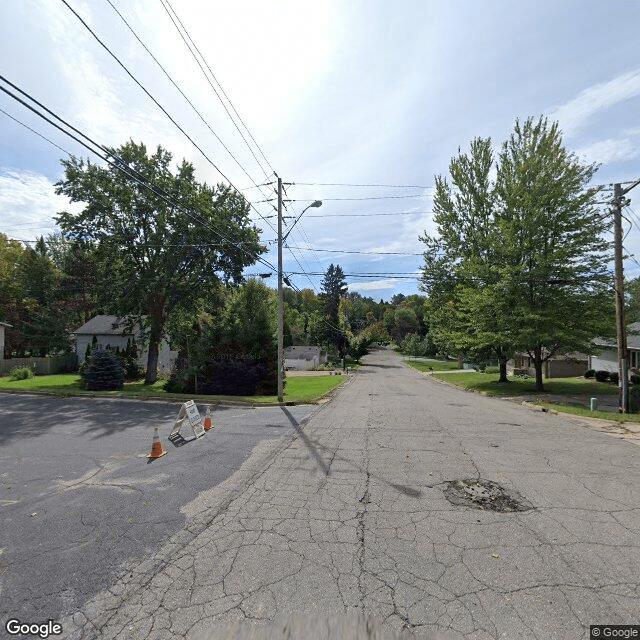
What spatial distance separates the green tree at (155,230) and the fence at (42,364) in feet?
46.2

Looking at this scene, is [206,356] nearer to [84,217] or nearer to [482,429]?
[84,217]

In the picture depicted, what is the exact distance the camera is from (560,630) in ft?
9.85

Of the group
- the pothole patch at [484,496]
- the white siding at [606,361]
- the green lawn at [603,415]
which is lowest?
the green lawn at [603,415]

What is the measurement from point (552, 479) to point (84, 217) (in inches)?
1106

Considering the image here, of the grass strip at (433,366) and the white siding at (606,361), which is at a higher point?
the white siding at (606,361)

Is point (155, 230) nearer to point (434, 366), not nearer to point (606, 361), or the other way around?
point (606, 361)

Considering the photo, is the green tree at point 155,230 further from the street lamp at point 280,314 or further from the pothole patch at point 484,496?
the pothole patch at point 484,496

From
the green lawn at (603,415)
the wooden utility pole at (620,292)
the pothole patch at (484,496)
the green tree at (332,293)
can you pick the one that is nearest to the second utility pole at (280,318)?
the pothole patch at (484,496)

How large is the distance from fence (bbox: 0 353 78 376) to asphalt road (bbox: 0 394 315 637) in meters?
25.0

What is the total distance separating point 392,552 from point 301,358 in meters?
48.7

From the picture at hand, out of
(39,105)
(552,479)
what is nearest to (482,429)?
(552,479)

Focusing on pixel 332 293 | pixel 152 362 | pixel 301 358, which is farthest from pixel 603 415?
pixel 332 293

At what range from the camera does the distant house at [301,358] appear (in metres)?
51.3

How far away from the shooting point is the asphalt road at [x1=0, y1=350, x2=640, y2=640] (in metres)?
3.18
